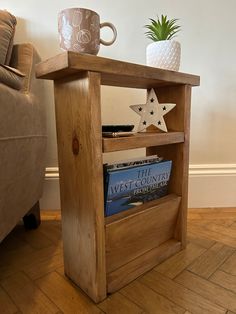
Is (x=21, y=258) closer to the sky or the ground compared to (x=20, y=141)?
closer to the ground

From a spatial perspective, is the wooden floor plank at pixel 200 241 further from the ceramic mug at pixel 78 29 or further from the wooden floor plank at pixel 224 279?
the ceramic mug at pixel 78 29

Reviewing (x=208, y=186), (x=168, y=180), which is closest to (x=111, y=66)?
(x=168, y=180)

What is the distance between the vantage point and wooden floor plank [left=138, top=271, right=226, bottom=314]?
0.50 m

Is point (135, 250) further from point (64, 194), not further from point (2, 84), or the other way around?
point (2, 84)

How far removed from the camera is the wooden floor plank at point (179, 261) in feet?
2.09

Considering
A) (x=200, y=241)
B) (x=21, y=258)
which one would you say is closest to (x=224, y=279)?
(x=200, y=241)

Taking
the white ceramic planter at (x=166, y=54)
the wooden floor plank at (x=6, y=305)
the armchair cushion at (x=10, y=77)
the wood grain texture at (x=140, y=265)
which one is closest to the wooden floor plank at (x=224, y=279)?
the wood grain texture at (x=140, y=265)

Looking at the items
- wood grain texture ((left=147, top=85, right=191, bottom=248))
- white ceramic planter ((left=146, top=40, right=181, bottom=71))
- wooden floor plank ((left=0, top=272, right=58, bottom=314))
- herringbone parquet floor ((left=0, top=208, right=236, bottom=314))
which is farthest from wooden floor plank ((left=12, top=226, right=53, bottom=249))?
white ceramic planter ((left=146, top=40, right=181, bottom=71))

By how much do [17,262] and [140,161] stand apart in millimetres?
482

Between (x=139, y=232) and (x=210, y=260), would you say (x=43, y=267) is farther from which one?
(x=210, y=260)

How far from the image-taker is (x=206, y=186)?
1058 mm

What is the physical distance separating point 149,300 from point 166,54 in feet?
2.13

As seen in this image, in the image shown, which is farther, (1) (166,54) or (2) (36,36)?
(2) (36,36)

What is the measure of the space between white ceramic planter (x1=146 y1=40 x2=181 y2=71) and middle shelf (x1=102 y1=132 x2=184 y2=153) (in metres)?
0.20
